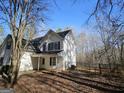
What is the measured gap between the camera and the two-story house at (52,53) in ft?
91.4

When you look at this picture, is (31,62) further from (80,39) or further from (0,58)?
(80,39)

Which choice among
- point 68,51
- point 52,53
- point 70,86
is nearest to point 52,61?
point 52,53

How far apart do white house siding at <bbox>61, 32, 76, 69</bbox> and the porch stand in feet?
3.21

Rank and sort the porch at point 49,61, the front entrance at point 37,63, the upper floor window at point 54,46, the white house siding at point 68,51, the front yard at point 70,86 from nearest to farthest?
the front yard at point 70,86
the porch at point 49,61
the white house siding at point 68,51
the upper floor window at point 54,46
the front entrance at point 37,63

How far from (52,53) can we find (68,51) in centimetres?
306

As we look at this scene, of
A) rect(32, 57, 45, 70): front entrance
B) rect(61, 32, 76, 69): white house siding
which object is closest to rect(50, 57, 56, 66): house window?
rect(32, 57, 45, 70): front entrance

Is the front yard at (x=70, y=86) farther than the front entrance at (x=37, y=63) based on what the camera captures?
No

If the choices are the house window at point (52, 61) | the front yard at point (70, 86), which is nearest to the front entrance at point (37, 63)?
the house window at point (52, 61)

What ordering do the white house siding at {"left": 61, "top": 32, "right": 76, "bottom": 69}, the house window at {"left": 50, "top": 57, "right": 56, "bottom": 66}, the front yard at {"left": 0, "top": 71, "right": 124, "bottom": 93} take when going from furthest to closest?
the house window at {"left": 50, "top": 57, "right": 56, "bottom": 66}
the white house siding at {"left": 61, "top": 32, "right": 76, "bottom": 69}
the front yard at {"left": 0, "top": 71, "right": 124, "bottom": 93}

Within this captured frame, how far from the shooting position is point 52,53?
2786cm

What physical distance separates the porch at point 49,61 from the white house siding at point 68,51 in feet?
3.21

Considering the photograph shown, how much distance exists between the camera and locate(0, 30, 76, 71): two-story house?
27844 millimetres

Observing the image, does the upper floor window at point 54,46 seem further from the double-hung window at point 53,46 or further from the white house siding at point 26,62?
the white house siding at point 26,62

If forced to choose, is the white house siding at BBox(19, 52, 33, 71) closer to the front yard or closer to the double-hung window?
the double-hung window
